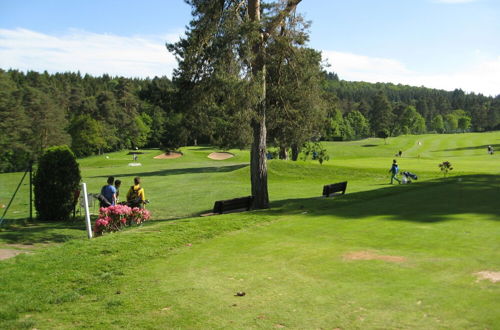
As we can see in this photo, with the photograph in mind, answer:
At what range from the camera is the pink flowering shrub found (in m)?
14.1

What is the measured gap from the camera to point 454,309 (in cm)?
665

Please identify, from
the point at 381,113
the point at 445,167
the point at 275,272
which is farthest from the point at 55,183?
the point at 381,113

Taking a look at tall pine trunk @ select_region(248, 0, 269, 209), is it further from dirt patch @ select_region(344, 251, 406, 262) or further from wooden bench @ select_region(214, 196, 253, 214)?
dirt patch @ select_region(344, 251, 406, 262)

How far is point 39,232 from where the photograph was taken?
56.4 feet

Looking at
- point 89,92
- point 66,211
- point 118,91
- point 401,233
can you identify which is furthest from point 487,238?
point 89,92

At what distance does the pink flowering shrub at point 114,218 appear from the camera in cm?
1413

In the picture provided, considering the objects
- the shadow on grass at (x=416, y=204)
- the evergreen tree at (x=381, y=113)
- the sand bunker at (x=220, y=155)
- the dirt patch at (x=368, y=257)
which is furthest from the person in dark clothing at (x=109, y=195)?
the evergreen tree at (x=381, y=113)

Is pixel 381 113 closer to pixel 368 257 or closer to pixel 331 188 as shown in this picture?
pixel 331 188

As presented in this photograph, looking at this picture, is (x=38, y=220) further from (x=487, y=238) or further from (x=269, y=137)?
(x=269, y=137)

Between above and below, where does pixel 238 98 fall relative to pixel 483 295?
above

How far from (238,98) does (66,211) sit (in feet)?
32.6

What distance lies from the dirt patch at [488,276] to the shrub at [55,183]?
58.2ft

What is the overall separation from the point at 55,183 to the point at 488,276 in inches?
716

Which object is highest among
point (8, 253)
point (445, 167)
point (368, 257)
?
point (445, 167)
